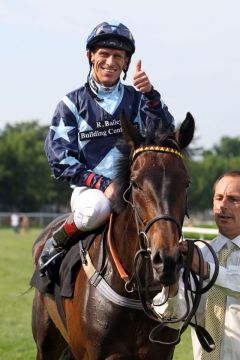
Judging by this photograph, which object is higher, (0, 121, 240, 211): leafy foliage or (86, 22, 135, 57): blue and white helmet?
(86, 22, 135, 57): blue and white helmet

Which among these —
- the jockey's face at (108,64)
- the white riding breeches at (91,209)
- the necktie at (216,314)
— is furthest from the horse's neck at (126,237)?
the jockey's face at (108,64)

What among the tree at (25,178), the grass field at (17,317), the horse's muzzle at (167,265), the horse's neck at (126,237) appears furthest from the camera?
the tree at (25,178)

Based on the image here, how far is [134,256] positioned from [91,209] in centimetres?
45

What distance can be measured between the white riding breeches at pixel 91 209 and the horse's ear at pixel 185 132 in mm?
658

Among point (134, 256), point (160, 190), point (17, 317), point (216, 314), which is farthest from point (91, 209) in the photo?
point (17, 317)

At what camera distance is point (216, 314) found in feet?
13.1

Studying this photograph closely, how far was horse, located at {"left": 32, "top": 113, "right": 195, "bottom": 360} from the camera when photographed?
3.34 m

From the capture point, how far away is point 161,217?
3.31 metres

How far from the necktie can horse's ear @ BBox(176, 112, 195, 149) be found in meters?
0.72

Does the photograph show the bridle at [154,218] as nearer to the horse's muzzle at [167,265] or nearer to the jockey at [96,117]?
the horse's muzzle at [167,265]

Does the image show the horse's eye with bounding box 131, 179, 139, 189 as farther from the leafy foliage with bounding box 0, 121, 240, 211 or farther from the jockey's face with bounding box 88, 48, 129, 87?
the leafy foliage with bounding box 0, 121, 240, 211

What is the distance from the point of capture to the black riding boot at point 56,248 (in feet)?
14.7

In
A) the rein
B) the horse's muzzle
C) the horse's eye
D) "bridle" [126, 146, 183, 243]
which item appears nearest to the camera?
the horse's muzzle

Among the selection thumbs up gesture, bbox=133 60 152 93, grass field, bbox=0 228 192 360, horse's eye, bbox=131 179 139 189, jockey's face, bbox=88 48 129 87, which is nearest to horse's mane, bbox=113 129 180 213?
horse's eye, bbox=131 179 139 189
